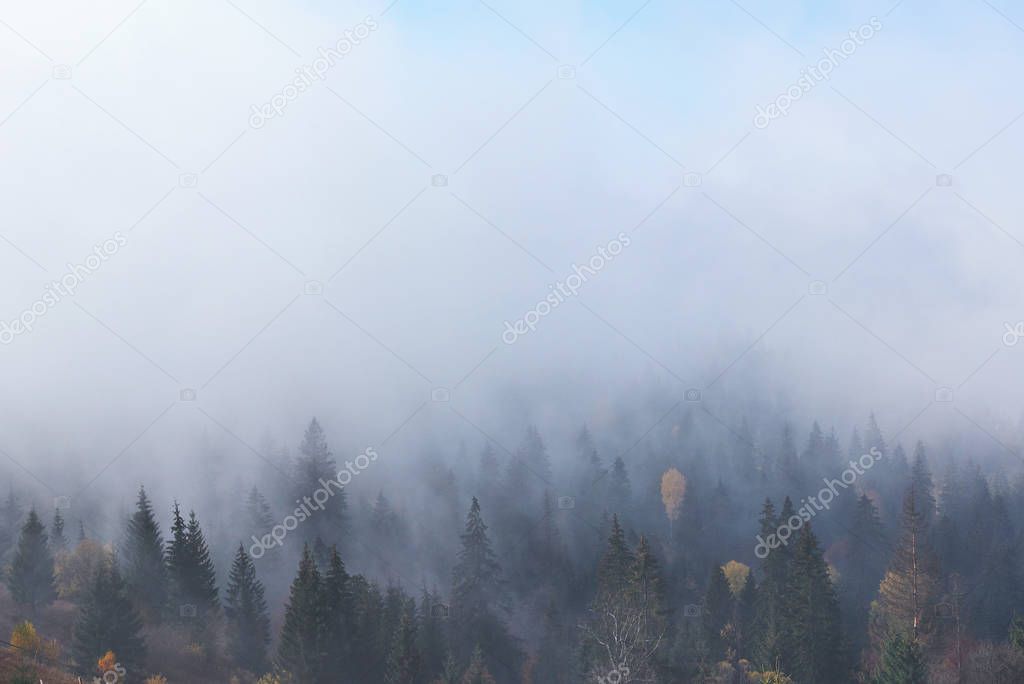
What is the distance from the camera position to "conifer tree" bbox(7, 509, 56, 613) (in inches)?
3637

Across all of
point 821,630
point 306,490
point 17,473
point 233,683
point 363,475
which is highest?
point 17,473

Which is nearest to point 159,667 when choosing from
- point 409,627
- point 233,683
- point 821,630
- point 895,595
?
point 233,683

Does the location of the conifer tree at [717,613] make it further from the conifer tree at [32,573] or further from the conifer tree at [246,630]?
the conifer tree at [32,573]

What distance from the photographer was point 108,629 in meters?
78.2

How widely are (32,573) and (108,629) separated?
62.1ft

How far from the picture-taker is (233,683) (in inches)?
3228

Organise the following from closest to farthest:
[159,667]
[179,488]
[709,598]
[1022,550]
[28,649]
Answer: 1. [28,649]
2. [159,667]
3. [709,598]
4. [1022,550]
5. [179,488]

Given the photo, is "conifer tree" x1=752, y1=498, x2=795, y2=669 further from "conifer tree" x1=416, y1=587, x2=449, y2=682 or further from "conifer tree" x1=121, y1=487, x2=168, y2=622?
"conifer tree" x1=121, y1=487, x2=168, y2=622

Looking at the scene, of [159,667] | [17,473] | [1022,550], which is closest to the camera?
[159,667]

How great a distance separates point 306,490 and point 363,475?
44.8 metres

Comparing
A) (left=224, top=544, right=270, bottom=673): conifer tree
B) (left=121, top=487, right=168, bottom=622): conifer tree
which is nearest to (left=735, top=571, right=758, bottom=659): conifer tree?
(left=224, top=544, right=270, bottom=673): conifer tree

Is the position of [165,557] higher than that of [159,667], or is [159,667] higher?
[165,557]

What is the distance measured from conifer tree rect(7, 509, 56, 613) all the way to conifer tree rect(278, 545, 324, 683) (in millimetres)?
26710

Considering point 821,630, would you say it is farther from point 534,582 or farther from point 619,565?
point 534,582
